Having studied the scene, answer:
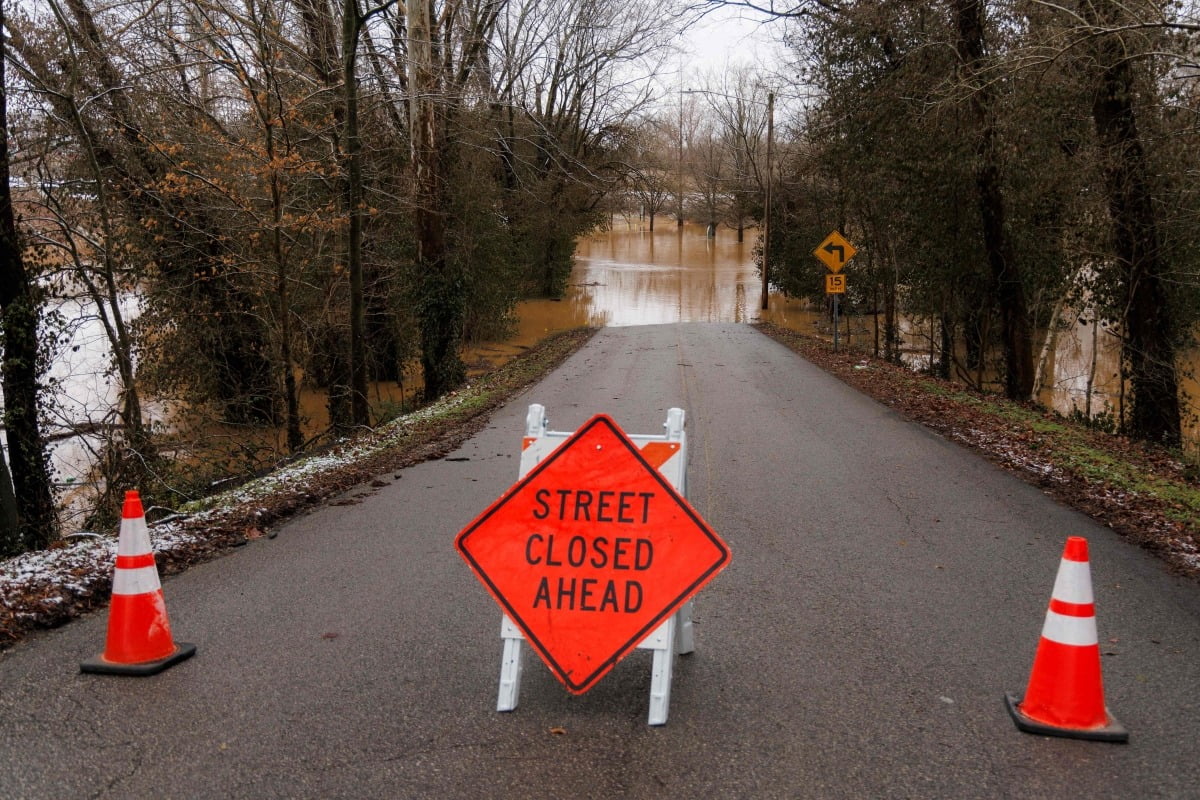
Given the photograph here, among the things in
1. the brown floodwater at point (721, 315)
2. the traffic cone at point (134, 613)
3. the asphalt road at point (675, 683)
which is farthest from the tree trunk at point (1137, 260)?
the traffic cone at point (134, 613)

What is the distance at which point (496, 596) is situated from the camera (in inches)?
166

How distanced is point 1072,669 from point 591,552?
82.0 inches

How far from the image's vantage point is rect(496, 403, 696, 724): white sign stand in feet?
13.2

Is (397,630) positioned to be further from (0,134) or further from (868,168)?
(868,168)

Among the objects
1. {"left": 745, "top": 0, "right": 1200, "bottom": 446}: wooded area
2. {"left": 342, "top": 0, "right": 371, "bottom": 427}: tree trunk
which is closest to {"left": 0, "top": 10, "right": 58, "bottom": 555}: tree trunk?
{"left": 342, "top": 0, "right": 371, "bottom": 427}: tree trunk

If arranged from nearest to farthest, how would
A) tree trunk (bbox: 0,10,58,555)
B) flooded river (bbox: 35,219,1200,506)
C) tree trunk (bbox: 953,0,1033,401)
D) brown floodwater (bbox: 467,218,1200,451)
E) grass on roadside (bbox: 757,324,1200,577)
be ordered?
grass on roadside (bbox: 757,324,1200,577) → tree trunk (bbox: 0,10,58,555) → tree trunk (bbox: 953,0,1033,401) → flooded river (bbox: 35,219,1200,506) → brown floodwater (bbox: 467,218,1200,451)

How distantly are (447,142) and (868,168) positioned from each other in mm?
9938

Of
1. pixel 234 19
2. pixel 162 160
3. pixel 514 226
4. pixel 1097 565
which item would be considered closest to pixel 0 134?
pixel 234 19

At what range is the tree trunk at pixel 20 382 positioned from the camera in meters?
10.7

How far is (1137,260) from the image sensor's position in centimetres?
1510

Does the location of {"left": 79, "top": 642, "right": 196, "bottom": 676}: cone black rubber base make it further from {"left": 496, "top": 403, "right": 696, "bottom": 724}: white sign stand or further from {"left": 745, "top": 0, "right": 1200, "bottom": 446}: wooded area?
{"left": 745, "top": 0, "right": 1200, "bottom": 446}: wooded area

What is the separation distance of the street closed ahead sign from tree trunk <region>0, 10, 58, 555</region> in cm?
865

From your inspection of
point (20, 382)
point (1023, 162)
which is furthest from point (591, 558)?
point (1023, 162)

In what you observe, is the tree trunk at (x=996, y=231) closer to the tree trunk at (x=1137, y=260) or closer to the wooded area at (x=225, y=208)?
the tree trunk at (x=1137, y=260)
